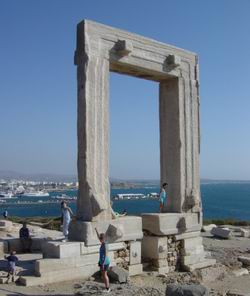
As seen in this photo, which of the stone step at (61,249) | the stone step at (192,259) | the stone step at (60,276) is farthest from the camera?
the stone step at (192,259)

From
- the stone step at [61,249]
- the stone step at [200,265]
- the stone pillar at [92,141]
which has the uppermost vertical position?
the stone pillar at [92,141]

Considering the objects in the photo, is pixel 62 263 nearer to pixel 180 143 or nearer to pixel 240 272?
pixel 180 143

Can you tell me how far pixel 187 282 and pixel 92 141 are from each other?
4409 mm

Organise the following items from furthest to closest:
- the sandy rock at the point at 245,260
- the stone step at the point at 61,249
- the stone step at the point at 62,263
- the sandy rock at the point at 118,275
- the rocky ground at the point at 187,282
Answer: the sandy rock at the point at 245,260
the sandy rock at the point at 118,275
the stone step at the point at 61,249
the stone step at the point at 62,263
the rocky ground at the point at 187,282

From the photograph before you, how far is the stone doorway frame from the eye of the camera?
11352 millimetres

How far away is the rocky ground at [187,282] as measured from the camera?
9.55 metres

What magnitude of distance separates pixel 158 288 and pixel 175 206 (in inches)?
134

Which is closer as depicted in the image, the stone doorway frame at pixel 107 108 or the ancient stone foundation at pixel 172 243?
the stone doorway frame at pixel 107 108

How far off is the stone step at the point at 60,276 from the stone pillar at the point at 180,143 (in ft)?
12.6

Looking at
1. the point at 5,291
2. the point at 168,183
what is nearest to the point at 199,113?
the point at 168,183

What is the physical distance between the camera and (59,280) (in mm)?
10195

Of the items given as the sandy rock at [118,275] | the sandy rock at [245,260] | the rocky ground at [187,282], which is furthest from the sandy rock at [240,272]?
the sandy rock at [118,275]

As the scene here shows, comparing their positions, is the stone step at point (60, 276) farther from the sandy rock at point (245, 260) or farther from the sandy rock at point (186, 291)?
the sandy rock at point (245, 260)

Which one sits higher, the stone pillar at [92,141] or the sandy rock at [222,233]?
the stone pillar at [92,141]
